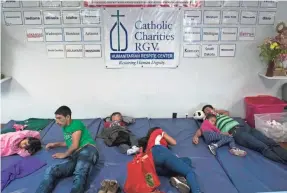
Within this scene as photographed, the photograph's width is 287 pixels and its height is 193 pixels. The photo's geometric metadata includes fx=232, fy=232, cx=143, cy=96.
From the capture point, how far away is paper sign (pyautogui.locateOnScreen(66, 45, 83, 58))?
123 inches

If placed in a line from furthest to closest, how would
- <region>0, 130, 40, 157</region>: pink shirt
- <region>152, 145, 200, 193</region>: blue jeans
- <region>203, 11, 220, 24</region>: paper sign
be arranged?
<region>203, 11, 220, 24</region>: paper sign, <region>0, 130, 40, 157</region>: pink shirt, <region>152, 145, 200, 193</region>: blue jeans

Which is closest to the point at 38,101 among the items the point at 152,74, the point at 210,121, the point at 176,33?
the point at 152,74

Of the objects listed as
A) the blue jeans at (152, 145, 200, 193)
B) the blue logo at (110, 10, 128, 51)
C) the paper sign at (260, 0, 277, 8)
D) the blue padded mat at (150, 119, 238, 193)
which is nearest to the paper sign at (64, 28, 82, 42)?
the blue logo at (110, 10, 128, 51)

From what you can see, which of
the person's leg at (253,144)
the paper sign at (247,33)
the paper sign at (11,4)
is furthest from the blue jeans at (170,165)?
the paper sign at (11,4)

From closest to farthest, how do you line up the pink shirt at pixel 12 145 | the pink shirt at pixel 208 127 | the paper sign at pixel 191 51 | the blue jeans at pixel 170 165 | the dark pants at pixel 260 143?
the blue jeans at pixel 170 165 → the dark pants at pixel 260 143 → the pink shirt at pixel 12 145 → the pink shirt at pixel 208 127 → the paper sign at pixel 191 51

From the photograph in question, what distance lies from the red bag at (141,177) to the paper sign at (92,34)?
182cm

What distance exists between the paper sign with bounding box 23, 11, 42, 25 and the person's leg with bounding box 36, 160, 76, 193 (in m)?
1.92

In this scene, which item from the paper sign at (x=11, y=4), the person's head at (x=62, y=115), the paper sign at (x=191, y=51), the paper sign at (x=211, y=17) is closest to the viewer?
the person's head at (x=62, y=115)

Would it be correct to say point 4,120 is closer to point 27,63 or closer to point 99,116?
point 27,63

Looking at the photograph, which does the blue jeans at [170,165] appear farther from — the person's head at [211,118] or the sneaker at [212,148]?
the person's head at [211,118]

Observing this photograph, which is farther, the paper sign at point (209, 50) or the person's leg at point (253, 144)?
the paper sign at point (209, 50)

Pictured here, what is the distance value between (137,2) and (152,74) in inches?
38.1

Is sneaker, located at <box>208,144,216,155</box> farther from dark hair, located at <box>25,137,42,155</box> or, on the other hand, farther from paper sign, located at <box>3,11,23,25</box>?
paper sign, located at <box>3,11,23,25</box>

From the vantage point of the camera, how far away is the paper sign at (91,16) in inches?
119
